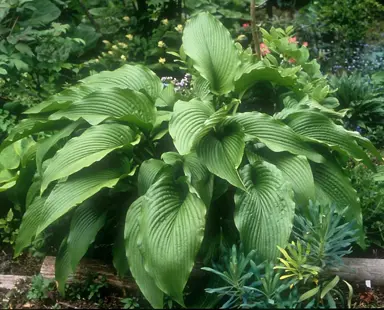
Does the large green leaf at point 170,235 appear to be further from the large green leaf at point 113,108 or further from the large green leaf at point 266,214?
the large green leaf at point 113,108

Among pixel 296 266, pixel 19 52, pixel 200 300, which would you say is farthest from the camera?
pixel 19 52

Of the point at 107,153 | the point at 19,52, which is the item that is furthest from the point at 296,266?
the point at 19,52

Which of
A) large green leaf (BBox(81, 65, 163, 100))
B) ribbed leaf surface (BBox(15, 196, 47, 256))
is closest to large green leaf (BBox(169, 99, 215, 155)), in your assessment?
large green leaf (BBox(81, 65, 163, 100))

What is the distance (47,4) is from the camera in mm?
5984

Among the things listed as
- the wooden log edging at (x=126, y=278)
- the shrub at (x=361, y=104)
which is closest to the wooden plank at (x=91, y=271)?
the wooden log edging at (x=126, y=278)

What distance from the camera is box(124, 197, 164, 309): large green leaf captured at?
3418 millimetres

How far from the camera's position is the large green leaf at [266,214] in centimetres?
343

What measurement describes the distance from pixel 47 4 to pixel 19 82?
0.87 m

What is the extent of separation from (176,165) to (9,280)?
1.31 metres

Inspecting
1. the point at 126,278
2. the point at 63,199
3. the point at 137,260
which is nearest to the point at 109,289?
the point at 126,278

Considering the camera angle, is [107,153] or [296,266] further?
[107,153]

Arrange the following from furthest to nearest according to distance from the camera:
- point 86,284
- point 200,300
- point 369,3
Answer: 1. point 369,3
2. point 86,284
3. point 200,300

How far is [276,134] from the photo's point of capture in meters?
3.81

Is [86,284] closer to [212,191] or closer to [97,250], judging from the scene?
[97,250]
